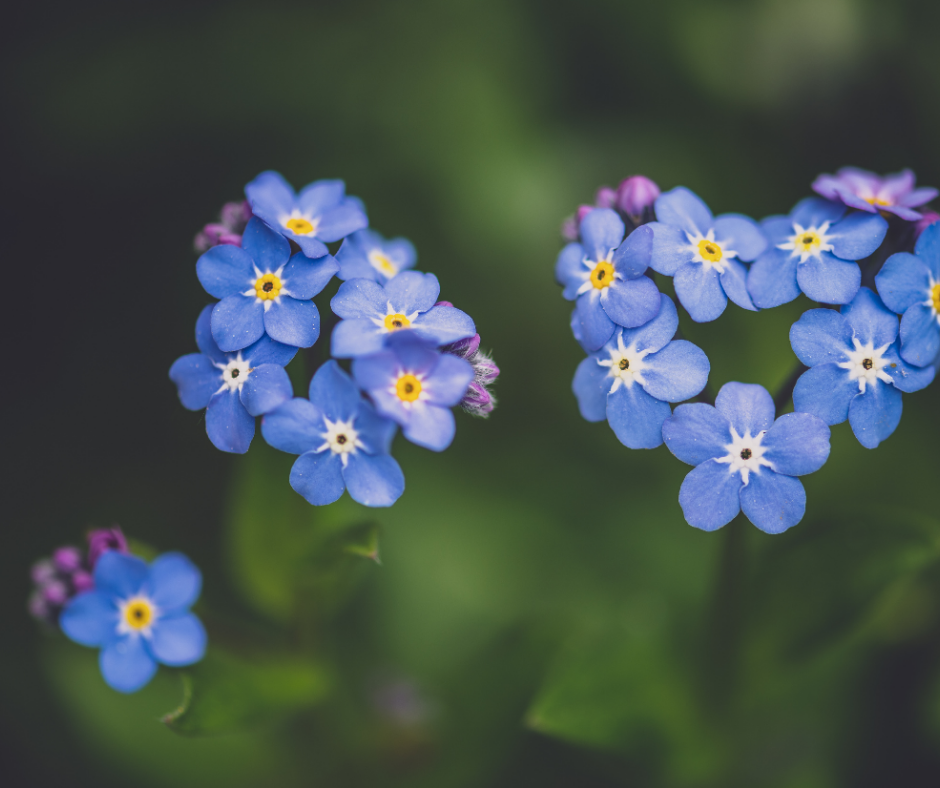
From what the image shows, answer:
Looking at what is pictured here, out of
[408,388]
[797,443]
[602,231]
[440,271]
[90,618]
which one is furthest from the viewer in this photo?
[440,271]

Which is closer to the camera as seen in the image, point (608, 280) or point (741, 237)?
point (608, 280)

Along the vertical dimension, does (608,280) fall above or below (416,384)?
above

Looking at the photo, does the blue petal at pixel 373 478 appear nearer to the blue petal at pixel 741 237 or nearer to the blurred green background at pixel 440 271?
the blue petal at pixel 741 237

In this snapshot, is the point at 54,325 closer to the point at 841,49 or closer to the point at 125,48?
the point at 125,48

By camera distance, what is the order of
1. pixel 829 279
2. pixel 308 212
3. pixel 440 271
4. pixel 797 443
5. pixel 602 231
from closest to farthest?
pixel 797 443, pixel 829 279, pixel 602 231, pixel 308 212, pixel 440 271

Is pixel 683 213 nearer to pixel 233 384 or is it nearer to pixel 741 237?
pixel 741 237

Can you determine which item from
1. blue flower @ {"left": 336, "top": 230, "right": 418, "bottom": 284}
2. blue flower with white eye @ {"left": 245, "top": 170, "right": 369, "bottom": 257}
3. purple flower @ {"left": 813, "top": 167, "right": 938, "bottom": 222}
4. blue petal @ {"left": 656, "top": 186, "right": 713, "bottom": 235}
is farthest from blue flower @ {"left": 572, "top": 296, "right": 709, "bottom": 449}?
blue flower with white eye @ {"left": 245, "top": 170, "right": 369, "bottom": 257}

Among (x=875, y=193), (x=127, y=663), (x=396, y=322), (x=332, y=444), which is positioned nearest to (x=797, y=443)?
(x=875, y=193)

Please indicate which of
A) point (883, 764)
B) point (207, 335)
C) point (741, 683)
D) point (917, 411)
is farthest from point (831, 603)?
point (207, 335)
